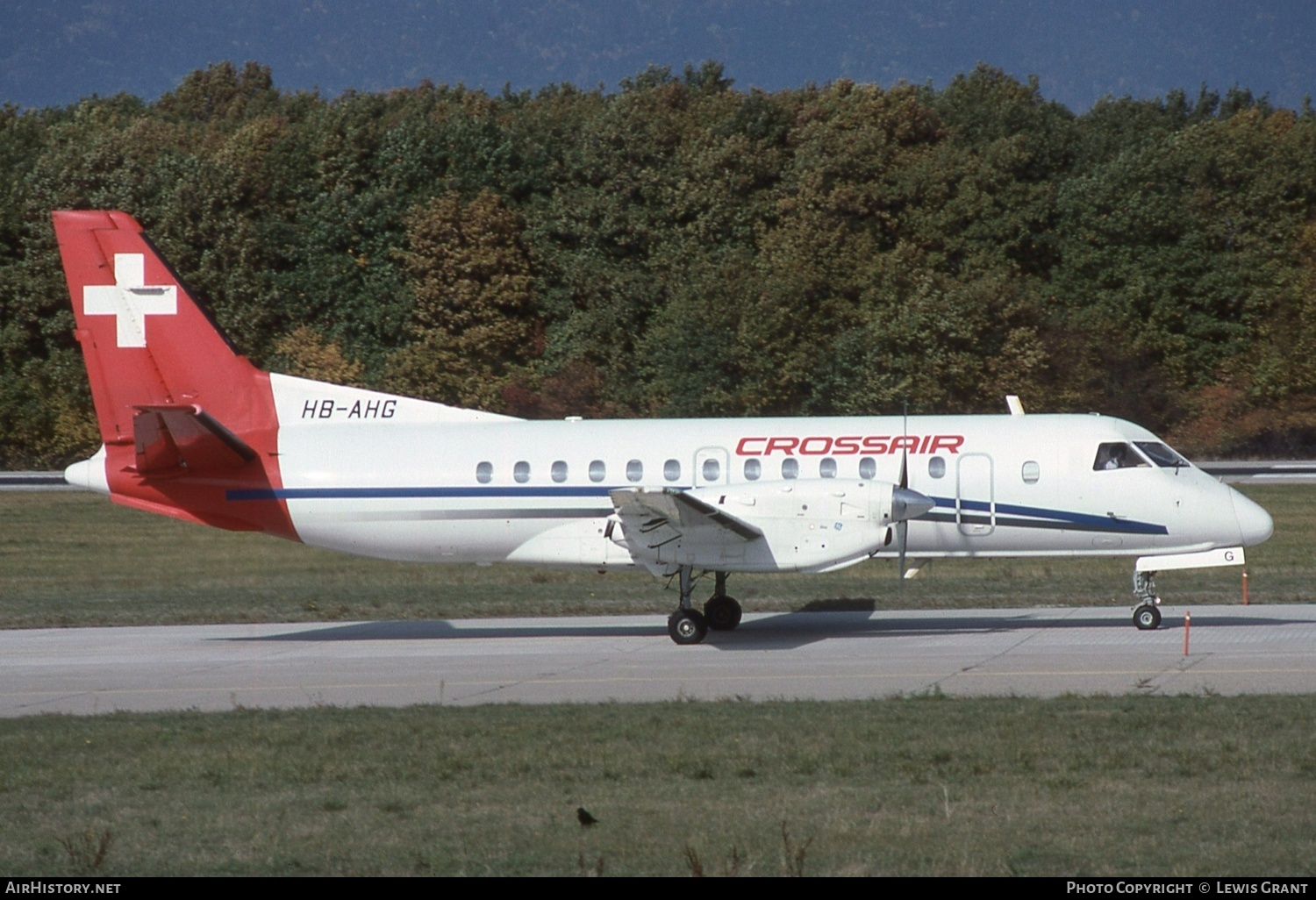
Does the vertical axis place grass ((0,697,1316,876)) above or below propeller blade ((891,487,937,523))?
below

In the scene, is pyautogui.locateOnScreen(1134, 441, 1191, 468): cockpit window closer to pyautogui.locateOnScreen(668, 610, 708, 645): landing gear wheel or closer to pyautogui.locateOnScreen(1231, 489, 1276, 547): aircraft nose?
pyautogui.locateOnScreen(1231, 489, 1276, 547): aircraft nose

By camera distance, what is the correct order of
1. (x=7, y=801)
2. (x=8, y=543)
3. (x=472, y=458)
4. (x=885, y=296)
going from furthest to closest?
(x=885, y=296), (x=8, y=543), (x=472, y=458), (x=7, y=801)

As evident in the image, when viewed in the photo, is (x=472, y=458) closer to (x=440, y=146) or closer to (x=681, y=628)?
(x=681, y=628)

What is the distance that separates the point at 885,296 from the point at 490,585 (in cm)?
2650

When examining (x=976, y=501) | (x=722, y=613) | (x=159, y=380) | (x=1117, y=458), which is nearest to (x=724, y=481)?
(x=722, y=613)

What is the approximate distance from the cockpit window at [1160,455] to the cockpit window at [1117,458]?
0.54ft

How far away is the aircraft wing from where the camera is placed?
17.8 meters

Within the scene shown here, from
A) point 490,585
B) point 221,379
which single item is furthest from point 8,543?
point 221,379

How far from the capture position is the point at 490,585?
27812 mm

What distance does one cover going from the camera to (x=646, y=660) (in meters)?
18.0

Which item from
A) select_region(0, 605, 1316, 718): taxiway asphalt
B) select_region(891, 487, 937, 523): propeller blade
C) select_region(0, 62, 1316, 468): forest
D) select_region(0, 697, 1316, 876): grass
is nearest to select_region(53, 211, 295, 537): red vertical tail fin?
select_region(0, 605, 1316, 718): taxiway asphalt

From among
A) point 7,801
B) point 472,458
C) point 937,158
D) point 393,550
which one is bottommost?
point 7,801

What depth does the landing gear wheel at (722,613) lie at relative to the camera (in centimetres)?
2022

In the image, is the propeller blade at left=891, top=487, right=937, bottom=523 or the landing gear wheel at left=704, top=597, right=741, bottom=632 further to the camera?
the landing gear wheel at left=704, top=597, right=741, bottom=632
